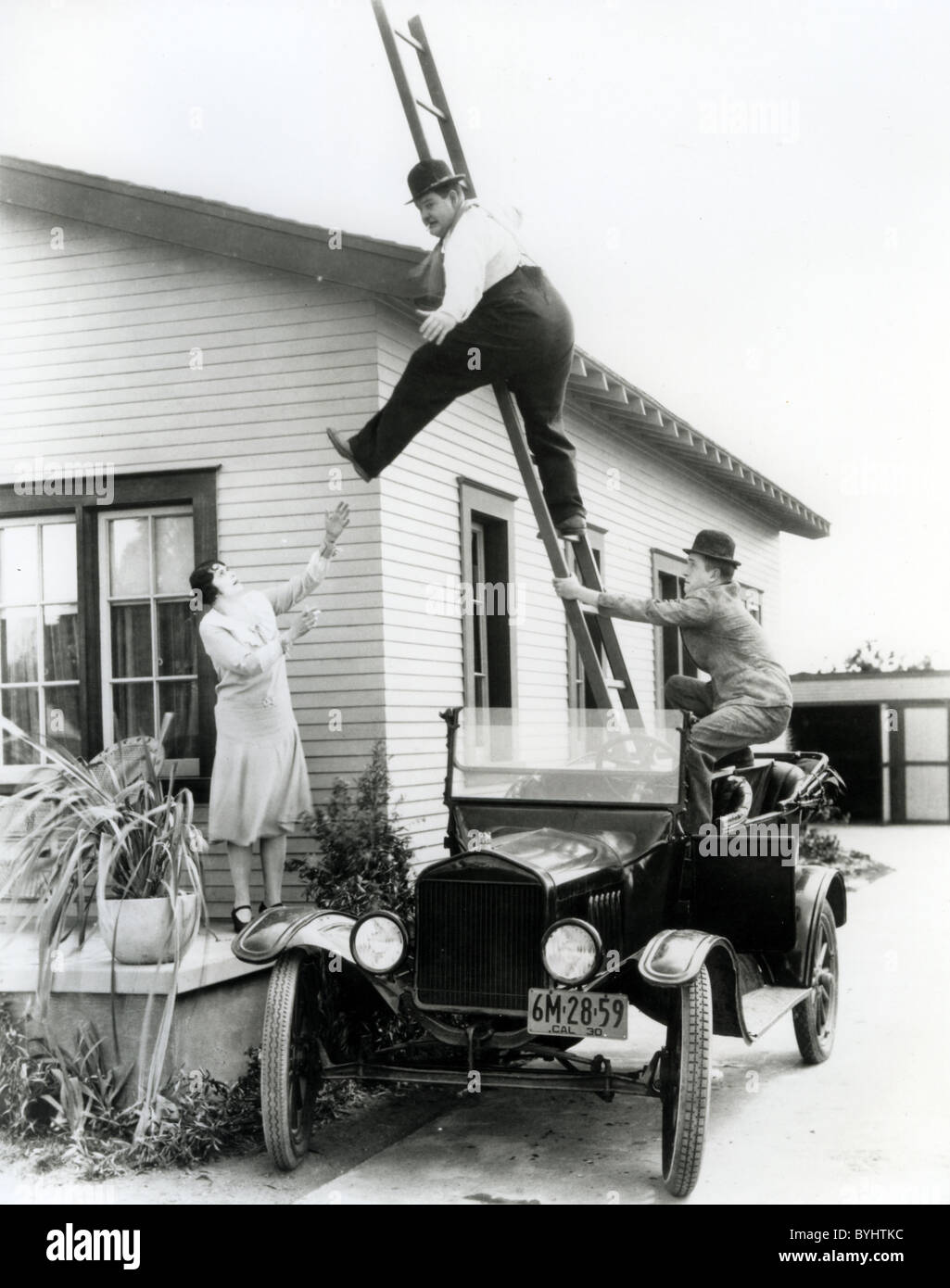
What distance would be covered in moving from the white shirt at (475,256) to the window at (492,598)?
262cm

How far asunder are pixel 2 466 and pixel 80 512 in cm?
55

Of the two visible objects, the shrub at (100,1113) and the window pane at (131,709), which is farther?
the window pane at (131,709)

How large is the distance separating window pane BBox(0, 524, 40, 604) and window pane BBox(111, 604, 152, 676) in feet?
1.68

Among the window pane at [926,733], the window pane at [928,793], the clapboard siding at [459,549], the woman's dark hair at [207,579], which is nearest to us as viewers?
the woman's dark hair at [207,579]

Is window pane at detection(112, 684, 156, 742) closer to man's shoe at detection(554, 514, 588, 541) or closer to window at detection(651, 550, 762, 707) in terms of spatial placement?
man's shoe at detection(554, 514, 588, 541)

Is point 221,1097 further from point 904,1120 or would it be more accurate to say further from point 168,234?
point 168,234

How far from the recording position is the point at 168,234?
6.66m

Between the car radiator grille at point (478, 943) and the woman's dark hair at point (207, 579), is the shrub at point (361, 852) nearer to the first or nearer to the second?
the woman's dark hair at point (207, 579)

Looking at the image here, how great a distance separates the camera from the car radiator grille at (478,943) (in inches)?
169

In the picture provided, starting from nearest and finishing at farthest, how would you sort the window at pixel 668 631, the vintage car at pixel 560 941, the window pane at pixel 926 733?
1. the vintage car at pixel 560 941
2. the window at pixel 668 631
3. the window pane at pixel 926 733

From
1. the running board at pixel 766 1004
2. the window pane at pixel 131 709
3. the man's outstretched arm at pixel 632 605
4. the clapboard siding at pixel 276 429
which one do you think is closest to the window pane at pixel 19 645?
the window pane at pixel 131 709

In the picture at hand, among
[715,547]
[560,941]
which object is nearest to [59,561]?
[715,547]

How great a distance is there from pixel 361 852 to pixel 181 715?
1.46 m

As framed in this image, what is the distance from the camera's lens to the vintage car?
4.22 meters
